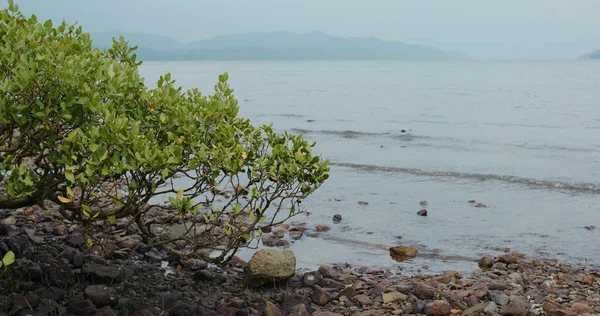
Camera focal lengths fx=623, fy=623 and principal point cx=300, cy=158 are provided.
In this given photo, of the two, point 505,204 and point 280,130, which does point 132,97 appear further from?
point 280,130

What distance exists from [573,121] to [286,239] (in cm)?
2588

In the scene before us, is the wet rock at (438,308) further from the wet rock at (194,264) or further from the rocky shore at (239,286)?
the wet rock at (194,264)

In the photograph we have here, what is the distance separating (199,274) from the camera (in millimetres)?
7426

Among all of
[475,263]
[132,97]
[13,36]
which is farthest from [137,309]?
[475,263]

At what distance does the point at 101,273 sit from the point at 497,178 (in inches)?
509

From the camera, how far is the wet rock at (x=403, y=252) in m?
9.78

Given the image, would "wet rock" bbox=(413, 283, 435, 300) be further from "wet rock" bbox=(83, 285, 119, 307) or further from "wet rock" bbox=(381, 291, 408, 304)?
"wet rock" bbox=(83, 285, 119, 307)

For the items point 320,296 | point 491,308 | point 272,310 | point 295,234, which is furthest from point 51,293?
point 295,234

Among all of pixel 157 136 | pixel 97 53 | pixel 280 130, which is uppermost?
pixel 97 53

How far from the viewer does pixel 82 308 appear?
5.87 m

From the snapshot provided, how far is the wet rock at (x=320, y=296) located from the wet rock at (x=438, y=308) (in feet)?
3.61

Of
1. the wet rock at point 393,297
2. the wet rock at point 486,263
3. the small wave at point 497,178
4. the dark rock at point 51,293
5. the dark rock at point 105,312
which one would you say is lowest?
the small wave at point 497,178

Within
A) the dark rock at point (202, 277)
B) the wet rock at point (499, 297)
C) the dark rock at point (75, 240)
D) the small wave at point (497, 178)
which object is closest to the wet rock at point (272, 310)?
the dark rock at point (202, 277)

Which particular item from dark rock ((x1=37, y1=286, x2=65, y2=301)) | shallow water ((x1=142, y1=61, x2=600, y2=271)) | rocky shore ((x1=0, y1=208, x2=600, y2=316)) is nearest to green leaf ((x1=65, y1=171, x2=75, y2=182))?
rocky shore ((x1=0, y1=208, x2=600, y2=316))
